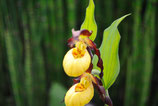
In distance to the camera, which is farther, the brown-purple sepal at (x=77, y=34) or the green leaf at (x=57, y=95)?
the green leaf at (x=57, y=95)

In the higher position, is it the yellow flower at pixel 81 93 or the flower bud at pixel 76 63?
the flower bud at pixel 76 63

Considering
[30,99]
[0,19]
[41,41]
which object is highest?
[0,19]

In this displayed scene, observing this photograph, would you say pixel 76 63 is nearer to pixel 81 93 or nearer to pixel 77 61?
pixel 77 61

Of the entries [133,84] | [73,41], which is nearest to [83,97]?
[73,41]

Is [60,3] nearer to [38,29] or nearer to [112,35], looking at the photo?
[38,29]

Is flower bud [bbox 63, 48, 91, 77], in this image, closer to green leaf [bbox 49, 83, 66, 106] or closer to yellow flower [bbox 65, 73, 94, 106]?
yellow flower [bbox 65, 73, 94, 106]

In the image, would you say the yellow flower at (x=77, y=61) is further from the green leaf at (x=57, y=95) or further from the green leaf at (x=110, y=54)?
the green leaf at (x=57, y=95)

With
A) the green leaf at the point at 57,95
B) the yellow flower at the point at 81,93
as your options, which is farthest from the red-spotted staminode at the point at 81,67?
the green leaf at the point at 57,95
